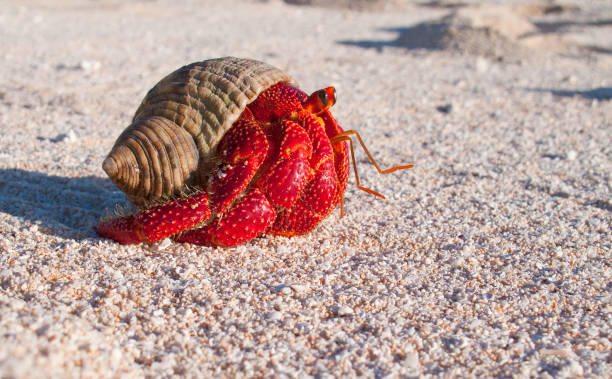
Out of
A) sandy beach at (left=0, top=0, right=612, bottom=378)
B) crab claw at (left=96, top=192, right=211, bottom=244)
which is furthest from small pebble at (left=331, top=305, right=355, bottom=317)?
crab claw at (left=96, top=192, right=211, bottom=244)

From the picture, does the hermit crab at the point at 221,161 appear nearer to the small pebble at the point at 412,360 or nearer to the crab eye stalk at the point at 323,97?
the crab eye stalk at the point at 323,97

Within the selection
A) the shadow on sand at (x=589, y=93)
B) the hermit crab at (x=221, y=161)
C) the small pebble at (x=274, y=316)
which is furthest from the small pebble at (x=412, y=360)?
the shadow on sand at (x=589, y=93)

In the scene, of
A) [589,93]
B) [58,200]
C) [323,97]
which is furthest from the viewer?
[589,93]

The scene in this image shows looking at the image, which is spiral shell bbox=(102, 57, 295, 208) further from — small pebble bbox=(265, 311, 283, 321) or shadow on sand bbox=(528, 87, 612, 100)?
shadow on sand bbox=(528, 87, 612, 100)

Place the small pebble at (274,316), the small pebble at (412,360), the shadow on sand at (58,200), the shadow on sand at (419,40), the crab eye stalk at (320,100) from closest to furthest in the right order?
1. the small pebble at (412,360)
2. the small pebble at (274,316)
3. the crab eye stalk at (320,100)
4. the shadow on sand at (58,200)
5. the shadow on sand at (419,40)

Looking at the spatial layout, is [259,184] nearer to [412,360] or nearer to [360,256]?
[360,256]

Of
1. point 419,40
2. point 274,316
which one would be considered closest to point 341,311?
point 274,316

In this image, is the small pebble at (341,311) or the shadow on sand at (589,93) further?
the shadow on sand at (589,93)
